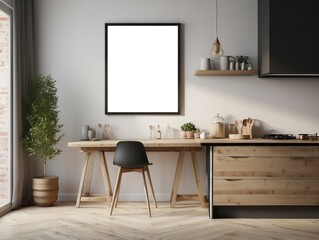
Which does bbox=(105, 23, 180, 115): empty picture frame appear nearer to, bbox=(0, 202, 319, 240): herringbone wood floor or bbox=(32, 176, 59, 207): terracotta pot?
bbox=(32, 176, 59, 207): terracotta pot

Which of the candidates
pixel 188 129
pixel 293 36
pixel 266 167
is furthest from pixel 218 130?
pixel 293 36

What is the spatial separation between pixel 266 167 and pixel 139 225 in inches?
58.0

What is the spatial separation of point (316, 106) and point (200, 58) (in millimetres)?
1608

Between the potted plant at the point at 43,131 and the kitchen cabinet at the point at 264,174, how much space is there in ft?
6.46

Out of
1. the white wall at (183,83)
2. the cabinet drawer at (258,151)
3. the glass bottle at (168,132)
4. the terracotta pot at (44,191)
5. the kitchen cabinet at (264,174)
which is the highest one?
the white wall at (183,83)

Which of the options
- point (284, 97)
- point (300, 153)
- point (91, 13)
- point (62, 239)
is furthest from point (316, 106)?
point (62, 239)

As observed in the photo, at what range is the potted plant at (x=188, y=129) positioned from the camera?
4.98 meters

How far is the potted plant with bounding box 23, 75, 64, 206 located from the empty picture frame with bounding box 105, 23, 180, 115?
72cm

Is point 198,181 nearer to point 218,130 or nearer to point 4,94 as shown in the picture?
point 218,130

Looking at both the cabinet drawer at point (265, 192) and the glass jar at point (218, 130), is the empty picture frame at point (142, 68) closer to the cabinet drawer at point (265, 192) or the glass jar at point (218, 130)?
the glass jar at point (218, 130)

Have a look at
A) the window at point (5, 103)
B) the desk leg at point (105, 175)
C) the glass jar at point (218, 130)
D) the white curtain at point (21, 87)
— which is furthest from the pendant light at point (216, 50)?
the window at point (5, 103)

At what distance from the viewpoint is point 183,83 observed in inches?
203

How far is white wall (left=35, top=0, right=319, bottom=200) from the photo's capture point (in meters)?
5.13

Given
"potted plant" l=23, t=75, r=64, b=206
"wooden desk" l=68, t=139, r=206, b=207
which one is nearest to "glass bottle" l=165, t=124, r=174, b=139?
"wooden desk" l=68, t=139, r=206, b=207
